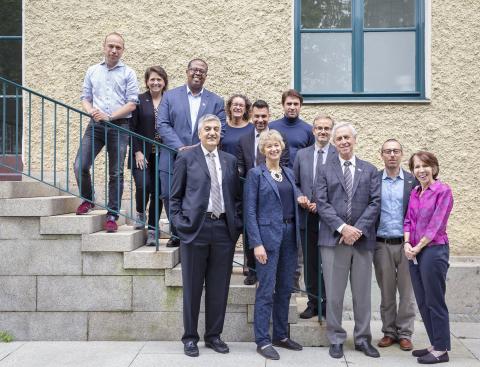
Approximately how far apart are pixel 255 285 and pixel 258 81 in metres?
2.68

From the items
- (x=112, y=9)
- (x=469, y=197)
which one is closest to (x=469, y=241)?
(x=469, y=197)

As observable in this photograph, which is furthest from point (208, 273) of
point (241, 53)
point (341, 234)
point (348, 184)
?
point (241, 53)

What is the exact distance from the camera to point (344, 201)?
4.55 meters

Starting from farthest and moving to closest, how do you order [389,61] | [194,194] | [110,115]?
[389,61], [110,115], [194,194]

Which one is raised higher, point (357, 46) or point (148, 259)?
point (357, 46)

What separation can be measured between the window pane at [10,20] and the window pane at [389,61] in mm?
4282

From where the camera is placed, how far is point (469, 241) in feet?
21.1

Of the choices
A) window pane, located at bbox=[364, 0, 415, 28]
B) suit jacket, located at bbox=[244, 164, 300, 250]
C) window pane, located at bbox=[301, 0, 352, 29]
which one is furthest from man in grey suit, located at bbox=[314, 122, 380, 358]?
window pane, located at bbox=[364, 0, 415, 28]

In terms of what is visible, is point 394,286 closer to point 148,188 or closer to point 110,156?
point 148,188

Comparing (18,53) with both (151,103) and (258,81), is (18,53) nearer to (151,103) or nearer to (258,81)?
(151,103)

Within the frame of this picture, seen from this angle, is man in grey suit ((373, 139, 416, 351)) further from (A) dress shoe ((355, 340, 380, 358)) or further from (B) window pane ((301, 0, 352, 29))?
(B) window pane ((301, 0, 352, 29))

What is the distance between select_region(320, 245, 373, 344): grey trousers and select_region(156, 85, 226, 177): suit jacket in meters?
1.59

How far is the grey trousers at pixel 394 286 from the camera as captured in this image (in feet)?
15.6

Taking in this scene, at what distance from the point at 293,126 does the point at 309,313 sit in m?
1.72
